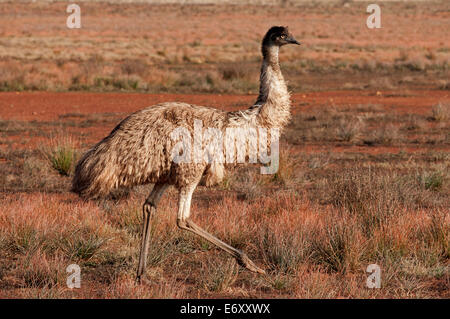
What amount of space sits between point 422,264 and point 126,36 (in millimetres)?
48803

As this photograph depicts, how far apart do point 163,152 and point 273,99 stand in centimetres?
101

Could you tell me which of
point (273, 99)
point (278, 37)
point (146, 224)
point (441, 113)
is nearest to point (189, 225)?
point (146, 224)

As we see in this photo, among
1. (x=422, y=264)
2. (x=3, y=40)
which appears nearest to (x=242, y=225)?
(x=422, y=264)

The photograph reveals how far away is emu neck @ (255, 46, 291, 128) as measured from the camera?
19.5ft

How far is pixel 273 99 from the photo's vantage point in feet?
Answer: 19.6

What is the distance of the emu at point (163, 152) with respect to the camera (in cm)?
570

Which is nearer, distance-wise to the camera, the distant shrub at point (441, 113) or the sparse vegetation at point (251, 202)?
the sparse vegetation at point (251, 202)

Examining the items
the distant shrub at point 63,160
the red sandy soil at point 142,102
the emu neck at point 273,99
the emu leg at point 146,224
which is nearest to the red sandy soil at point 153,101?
→ the red sandy soil at point 142,102

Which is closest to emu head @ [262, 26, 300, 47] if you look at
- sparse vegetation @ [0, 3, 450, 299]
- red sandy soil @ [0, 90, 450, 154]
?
sparse vegetation @ [0, 3, 450, 299]

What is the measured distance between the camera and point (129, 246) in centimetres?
714

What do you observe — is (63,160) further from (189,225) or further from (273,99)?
(273,99)

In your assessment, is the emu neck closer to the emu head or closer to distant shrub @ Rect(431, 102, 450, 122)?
the emu head

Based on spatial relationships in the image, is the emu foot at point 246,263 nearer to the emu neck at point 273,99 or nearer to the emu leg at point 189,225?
the emu leg at point 189,225

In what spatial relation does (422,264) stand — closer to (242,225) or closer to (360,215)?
(360,215)
